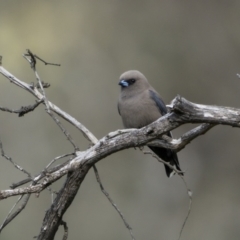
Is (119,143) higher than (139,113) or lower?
lower

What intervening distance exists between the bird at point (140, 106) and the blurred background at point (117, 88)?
3741 mm

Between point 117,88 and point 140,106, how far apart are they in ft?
14.1

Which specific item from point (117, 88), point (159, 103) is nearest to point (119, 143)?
point (159, 103)

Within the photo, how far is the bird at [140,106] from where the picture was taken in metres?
4.80

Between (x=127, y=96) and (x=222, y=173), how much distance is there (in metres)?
5.68

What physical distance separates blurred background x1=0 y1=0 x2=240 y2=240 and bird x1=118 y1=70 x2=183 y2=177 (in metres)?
3.74

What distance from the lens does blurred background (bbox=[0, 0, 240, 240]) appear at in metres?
8.84

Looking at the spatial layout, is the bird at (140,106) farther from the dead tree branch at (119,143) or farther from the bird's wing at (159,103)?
the dead tree branch at (119,143)

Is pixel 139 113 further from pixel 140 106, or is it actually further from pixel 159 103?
pixel 159 103

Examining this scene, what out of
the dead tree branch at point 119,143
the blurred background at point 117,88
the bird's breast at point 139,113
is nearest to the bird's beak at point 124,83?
the bird's breast at point 139,113

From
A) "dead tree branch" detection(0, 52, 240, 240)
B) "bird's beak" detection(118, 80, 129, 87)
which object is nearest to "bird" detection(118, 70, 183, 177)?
"bird's beak" detection(118, 80, 129, 87)

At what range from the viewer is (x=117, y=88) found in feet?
Answer: 29.8

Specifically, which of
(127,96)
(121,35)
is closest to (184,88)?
(121,35)

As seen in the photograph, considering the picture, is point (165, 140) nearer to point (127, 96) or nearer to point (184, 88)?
point (127, 96)
